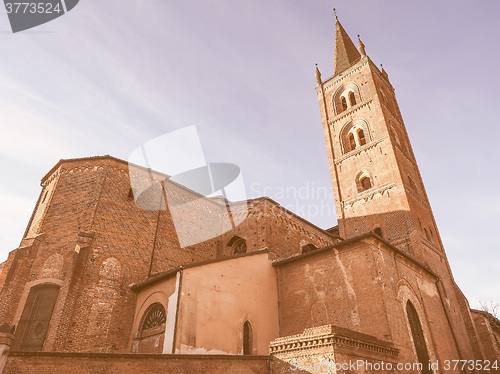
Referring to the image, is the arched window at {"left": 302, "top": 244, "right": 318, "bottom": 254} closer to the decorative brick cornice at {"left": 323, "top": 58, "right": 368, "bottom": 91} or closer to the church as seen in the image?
the church

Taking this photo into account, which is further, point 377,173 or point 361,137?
point 361,137

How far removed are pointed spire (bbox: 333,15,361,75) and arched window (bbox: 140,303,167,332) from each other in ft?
73.3

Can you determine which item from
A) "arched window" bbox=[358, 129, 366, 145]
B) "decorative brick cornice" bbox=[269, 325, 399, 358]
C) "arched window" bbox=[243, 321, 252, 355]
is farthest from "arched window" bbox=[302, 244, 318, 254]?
"arched window" bbox=[358, 129, 366, 145]

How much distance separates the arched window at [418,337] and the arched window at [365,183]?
32.7 feet

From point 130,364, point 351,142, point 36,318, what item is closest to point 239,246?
point 36,318

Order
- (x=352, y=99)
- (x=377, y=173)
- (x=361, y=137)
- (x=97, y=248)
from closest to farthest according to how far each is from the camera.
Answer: (x=97, y=248) → (x=377, y=173) → (x=361, y=137) → (x=352, y=99)

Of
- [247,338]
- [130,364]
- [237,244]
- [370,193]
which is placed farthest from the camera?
[370,193]

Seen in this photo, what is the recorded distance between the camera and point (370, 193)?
20.3 meters

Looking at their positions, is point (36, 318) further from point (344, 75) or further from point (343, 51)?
point (343, 51)

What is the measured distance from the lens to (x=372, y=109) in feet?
75.7

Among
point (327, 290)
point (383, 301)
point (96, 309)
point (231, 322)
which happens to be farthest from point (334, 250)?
point (96, 309)

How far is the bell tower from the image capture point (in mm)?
18594

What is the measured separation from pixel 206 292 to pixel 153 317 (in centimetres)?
223

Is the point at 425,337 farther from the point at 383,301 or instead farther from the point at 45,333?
the point at 45,333
